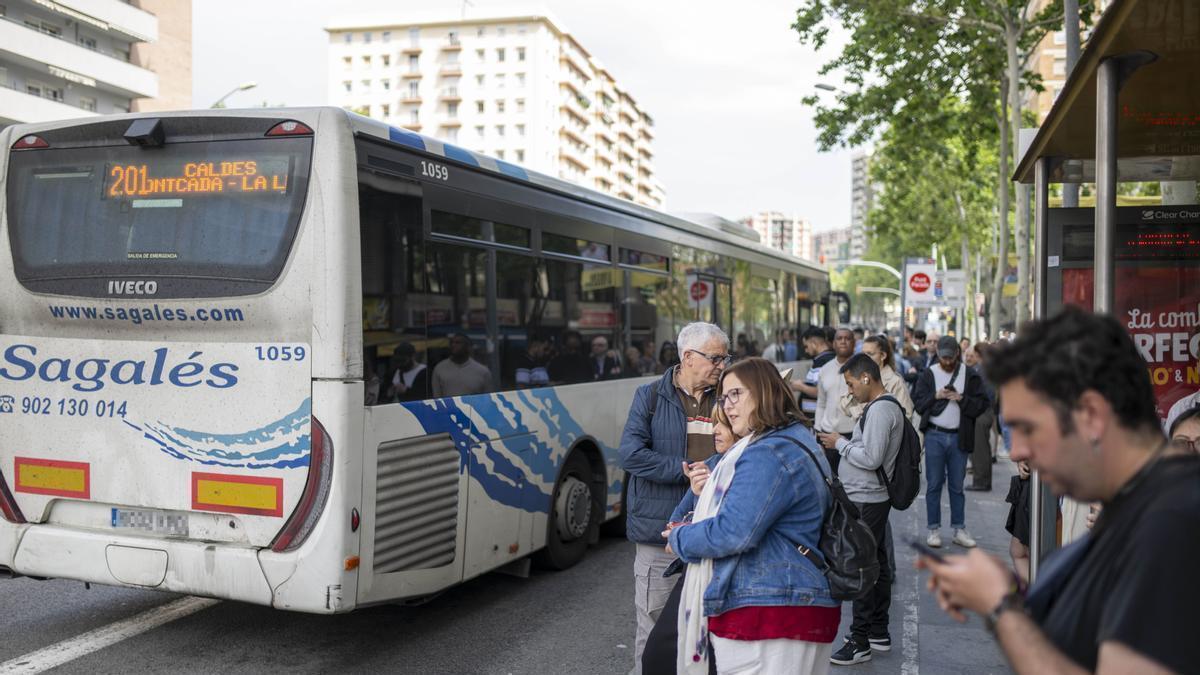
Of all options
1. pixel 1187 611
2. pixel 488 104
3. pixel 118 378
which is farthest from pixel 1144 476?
pixel 488 104

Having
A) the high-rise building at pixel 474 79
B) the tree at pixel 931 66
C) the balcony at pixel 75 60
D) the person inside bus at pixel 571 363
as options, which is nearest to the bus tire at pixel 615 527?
the person inside bus at pixel 571 363

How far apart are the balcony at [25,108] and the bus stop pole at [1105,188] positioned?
41954mm

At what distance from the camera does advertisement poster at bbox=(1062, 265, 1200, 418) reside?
6227mm

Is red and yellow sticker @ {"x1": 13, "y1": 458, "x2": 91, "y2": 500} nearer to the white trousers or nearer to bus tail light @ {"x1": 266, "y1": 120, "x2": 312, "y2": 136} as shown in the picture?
bus tail light @ {"x1": 266, "y1": 120, "x2": 312, "y2": 136}

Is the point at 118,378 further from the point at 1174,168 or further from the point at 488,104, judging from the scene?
the point at 488,104

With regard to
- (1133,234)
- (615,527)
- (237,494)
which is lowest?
(615,527)

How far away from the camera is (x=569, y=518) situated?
8.14 m

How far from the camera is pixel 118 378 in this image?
5.78 m

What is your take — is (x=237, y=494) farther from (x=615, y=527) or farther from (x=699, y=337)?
(x=615, y=527)

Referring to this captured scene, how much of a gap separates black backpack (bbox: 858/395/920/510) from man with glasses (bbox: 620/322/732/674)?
4.58 feet

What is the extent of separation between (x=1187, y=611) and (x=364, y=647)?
5422mm

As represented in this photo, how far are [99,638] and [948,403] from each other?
7.13 m

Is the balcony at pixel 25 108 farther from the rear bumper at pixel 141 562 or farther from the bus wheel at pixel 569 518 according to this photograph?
the rear bumper at pixel 141 562

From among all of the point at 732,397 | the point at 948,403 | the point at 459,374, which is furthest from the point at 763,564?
the point at 948,403
